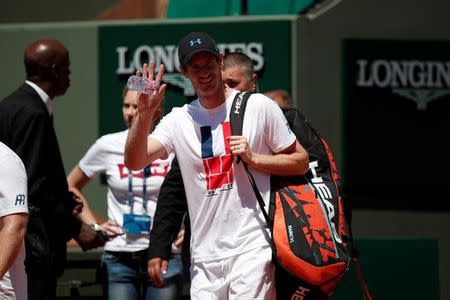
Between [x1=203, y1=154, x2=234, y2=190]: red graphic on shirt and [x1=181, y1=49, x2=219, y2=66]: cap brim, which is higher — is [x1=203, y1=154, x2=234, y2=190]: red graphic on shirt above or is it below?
below

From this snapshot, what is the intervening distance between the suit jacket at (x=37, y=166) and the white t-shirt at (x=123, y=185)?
2.45 ft

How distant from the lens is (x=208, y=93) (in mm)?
5086

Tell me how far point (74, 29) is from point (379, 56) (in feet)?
9.25

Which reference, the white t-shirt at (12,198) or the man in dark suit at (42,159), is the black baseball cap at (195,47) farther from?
the man in dark suit at (42,159)

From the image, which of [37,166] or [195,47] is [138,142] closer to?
[195,47]

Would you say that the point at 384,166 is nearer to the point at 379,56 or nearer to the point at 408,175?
the point at 408,175

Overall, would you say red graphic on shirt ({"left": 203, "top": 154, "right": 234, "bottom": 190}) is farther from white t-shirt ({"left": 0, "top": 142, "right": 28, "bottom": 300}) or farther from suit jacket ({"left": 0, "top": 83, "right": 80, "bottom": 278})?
suit jacket ({"left": 0, "top": 83, "right": 80, "bottom": 278})

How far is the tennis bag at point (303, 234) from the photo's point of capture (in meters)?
4.97

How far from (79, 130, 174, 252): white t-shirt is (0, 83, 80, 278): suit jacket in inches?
29.4

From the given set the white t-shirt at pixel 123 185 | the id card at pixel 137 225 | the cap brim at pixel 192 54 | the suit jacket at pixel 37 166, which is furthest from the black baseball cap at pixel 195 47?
the id card at pixel 137 225

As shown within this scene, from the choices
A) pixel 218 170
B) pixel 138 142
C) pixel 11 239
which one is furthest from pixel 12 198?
pixel 218 170

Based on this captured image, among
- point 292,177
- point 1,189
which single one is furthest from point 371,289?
point 1,189

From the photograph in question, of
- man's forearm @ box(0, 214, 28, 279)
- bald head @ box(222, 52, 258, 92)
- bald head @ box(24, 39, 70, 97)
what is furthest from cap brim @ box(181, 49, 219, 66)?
bald head @ box(24, 39, 70, 97)

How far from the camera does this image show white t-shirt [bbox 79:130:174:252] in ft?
22.4
